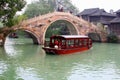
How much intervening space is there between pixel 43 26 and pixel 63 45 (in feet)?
29.3

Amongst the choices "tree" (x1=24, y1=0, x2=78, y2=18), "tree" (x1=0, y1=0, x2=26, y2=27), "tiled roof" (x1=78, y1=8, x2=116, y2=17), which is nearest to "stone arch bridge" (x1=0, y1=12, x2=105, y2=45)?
"tiled roof" (x1=78, y1=8, x2=116, y2=17)

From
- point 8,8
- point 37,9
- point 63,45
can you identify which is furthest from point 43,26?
point 37,9

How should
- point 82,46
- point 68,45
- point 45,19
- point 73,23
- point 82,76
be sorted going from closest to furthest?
point 82,76, point 68,45, point 82,46, point 45,19, point 73,23

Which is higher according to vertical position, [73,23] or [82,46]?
[73,23]

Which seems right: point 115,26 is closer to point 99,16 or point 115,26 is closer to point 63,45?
point 99,16

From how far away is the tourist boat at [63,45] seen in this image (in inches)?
819

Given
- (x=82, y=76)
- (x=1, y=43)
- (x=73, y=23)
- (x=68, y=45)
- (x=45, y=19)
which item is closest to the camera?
(x=82, y=76)

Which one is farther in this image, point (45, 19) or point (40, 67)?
point (45, 19)

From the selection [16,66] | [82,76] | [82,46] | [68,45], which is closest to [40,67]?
[16,66]

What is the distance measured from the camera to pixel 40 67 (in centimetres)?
1501

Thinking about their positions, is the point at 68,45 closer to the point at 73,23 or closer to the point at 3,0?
the point at 3,0

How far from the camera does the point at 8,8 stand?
1647 cm

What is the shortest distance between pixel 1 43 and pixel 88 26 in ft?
37.3

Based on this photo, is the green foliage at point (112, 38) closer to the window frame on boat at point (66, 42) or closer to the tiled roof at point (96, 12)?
the tiled roof at point (96, 12)
